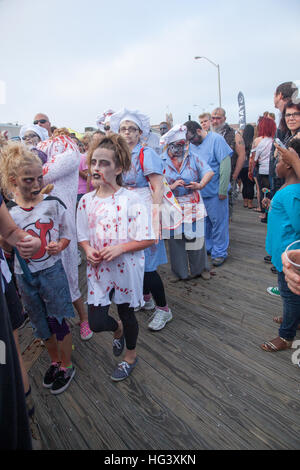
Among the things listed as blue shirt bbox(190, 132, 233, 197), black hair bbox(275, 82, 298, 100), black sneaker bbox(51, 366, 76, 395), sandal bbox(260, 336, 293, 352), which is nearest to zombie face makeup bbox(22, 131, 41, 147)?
blue shirt bbox(190, 132, 233, 197)

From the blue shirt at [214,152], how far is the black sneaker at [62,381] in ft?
8.46

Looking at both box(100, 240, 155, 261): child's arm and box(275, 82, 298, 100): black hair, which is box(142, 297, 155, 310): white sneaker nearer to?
box(100, 240, 155, 261): child's arm

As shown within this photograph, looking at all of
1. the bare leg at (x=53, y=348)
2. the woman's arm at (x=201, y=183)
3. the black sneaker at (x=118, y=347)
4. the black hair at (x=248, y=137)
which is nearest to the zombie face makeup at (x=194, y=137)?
the woman's arm at (x=201, y=183)

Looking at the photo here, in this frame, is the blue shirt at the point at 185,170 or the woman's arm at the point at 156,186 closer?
the woman's arm at the point at 156,186

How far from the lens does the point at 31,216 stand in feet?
5.34

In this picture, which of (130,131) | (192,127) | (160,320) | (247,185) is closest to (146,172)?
(130,131)

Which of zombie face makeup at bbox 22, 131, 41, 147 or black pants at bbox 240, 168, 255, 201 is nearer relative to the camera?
zombie face makeup at bbox 22, 131, 41, 147

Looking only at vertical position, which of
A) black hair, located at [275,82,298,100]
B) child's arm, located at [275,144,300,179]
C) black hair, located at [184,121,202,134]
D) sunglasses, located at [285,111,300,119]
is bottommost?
child's arm, located at [275,144,300,179]

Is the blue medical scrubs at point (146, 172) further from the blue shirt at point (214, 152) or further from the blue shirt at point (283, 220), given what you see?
the blue shirt at point (214, 152)

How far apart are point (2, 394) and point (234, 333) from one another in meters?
1.79

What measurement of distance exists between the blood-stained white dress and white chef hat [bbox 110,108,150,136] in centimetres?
41

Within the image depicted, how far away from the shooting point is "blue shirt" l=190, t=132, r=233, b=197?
3.36 metres

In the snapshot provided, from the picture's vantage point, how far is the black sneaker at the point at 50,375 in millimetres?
1845

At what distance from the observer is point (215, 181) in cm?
345
